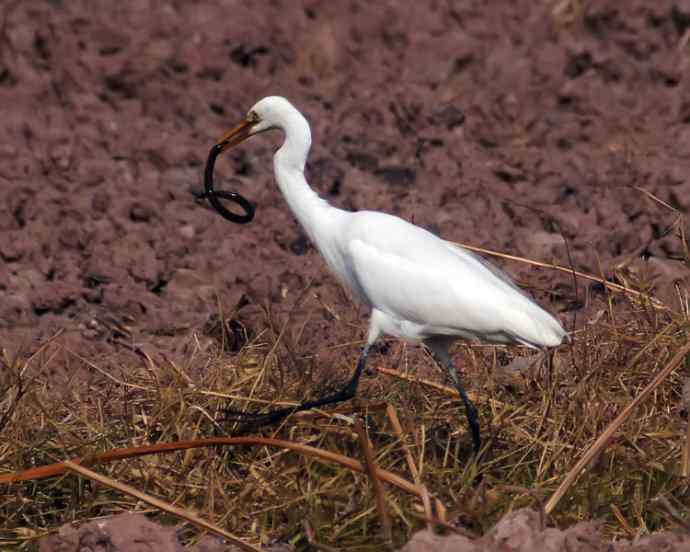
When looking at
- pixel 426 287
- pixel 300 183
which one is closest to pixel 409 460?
pixel 426 287

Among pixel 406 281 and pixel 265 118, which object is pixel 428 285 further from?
pixel 265 118

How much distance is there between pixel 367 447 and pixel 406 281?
904mm

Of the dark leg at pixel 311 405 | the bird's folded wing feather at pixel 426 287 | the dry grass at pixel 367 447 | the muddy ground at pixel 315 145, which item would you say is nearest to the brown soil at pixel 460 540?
the dry grass at pixel 367 447

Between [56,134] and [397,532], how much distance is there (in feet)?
17.4

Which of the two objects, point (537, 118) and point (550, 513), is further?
point (537, 118)

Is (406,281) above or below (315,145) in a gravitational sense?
above

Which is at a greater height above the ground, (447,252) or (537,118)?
(447,252)

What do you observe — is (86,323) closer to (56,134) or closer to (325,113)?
(56,134)

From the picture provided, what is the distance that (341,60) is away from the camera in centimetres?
1088

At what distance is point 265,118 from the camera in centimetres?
555

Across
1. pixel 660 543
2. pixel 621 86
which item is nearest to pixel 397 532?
pixel 660 543

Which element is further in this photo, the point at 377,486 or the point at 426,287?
the point at 426,287

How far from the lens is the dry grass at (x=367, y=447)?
4.84 metres

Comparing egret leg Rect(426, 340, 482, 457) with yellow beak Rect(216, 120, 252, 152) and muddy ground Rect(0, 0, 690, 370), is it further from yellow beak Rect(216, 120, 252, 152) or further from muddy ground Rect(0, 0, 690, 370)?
yellow beak Rect(216, 120, 252, 152)
